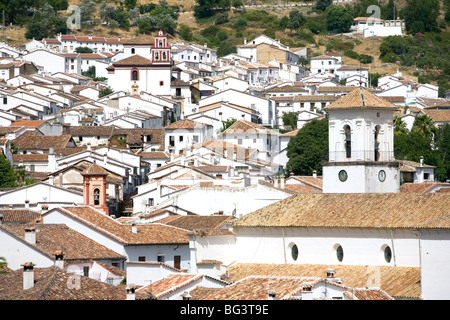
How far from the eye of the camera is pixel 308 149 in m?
80.4

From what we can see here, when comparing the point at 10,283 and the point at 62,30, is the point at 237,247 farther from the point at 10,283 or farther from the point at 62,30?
the point at 62,30

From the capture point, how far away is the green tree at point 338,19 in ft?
545

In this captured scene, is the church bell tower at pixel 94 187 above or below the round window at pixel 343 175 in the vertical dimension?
below

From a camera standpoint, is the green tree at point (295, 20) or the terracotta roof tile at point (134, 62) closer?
the terracotta roof tile at point (134, 62)

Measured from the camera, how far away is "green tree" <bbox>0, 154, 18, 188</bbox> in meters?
67.1

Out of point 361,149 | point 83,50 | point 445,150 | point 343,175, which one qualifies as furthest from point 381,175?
point 83,50

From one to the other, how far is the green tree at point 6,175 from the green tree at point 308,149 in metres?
19.0

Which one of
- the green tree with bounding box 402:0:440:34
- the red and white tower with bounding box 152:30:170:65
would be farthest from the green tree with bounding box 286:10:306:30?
the red and white tower with bounding box 152:30:170:65

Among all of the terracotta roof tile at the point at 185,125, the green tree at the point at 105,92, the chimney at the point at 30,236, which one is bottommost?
the terracotta roof tile at the point at 185,125

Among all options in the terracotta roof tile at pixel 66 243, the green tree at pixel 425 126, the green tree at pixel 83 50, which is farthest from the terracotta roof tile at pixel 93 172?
the green tree at pixel 83 50

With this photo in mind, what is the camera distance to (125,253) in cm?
4134

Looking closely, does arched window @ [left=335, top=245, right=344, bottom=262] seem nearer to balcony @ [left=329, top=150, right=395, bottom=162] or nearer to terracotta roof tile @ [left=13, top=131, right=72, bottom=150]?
balcony @ [left=329, top=150, right=395, bottom=162]

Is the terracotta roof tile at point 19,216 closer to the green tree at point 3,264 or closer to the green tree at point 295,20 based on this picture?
the green tree at point 3,264

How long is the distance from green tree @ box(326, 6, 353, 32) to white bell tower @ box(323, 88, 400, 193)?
12602cm
